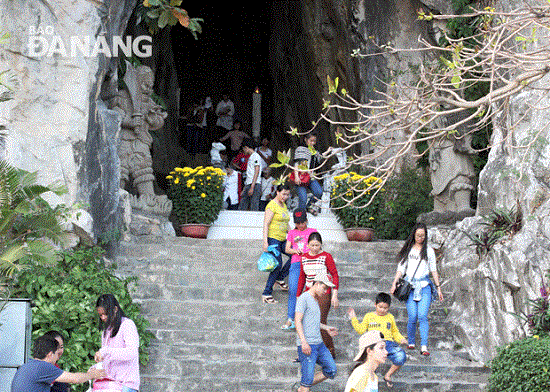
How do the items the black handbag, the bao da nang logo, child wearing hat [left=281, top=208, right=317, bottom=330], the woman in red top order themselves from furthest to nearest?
the bao da nang logo → child wearing hat [left=281, top=208, right=317, bottom=330] → the black handbag → the woman in red top

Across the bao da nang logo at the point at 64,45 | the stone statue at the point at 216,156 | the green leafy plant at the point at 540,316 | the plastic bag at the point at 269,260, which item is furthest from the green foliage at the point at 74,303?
the stone statue at the point at 216,156

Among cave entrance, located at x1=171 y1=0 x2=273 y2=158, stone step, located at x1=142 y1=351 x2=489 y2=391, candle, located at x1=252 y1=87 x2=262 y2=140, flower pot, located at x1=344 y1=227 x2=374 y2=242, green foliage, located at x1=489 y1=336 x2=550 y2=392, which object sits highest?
cave entrance, located at x1=171 y1=0 x2=273 y2=158

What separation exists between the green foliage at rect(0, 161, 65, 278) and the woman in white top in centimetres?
360

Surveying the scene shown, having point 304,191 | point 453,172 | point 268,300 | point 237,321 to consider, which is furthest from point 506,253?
point 304,191

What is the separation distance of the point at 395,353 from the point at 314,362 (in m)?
0.97

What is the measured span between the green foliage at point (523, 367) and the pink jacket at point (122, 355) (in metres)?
3.70

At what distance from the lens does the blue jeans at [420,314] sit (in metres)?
8.42

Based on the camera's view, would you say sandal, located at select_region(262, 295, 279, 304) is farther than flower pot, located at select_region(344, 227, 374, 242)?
No

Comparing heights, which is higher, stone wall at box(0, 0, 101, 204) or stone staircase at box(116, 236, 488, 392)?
stone wall at box(0, 0, 101, 204)

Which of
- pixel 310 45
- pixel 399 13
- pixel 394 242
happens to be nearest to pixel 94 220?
pixel 394 242

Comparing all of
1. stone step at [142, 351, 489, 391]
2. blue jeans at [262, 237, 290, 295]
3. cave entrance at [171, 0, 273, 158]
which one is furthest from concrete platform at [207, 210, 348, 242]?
cave entrance at [171, 0, 273, 158]

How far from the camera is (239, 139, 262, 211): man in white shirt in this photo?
14.2 metres

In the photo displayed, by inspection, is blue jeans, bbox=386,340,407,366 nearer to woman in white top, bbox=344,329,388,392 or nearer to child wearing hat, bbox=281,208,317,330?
child wearing hat, bbox=281,208,317,330

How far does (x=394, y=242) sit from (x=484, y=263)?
243 cm
